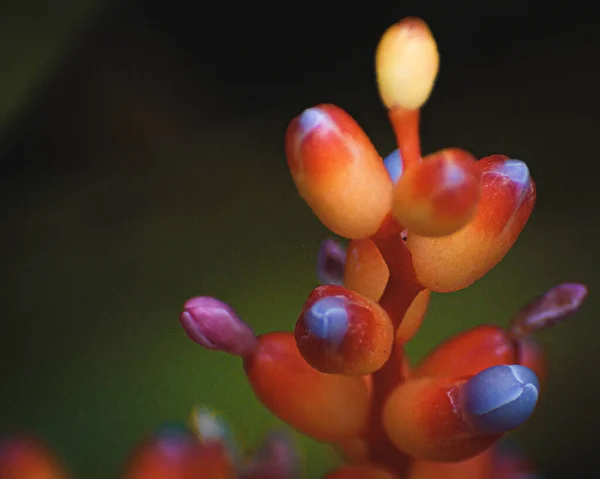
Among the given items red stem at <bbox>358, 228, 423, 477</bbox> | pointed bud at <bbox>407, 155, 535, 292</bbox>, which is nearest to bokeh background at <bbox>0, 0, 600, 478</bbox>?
red stem at <bbox>358, 228, 423, 477</bbox>

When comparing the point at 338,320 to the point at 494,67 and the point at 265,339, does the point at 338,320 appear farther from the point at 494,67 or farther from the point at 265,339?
the point at 494,67

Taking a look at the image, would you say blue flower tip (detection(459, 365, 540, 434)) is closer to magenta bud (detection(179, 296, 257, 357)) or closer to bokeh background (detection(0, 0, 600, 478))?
magenta bud (detection(179, 296, 257, 357))

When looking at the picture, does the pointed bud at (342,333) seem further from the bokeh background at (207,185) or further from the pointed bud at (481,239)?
the bokeh background at (207,185)

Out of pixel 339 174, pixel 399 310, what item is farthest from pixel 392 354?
pixel 339 174

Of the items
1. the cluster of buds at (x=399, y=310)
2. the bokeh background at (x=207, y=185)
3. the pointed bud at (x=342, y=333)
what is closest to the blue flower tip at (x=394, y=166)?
the cluster of buds at (x=399, y=310)

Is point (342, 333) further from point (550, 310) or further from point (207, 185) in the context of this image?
point (207, 185)

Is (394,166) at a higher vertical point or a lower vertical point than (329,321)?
higher

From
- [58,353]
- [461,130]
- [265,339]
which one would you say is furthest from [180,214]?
[265,339]
